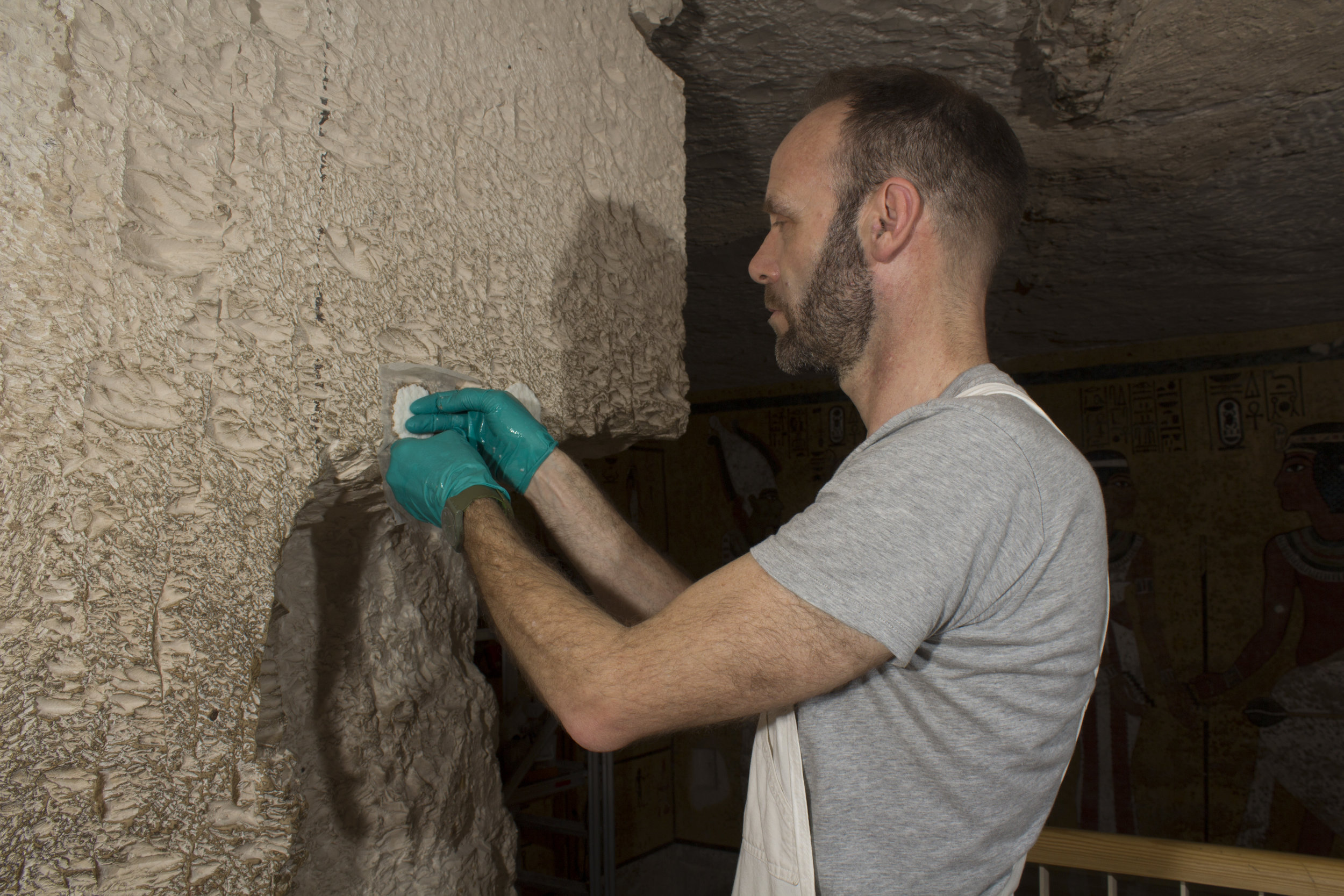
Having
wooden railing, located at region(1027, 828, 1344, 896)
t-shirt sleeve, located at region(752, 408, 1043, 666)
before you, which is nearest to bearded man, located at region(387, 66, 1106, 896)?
t-shirt sleeve, located at region(752, 408, 1043, 666)

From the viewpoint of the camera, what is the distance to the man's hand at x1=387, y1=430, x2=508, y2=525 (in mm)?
750

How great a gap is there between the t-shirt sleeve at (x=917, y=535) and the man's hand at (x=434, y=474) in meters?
0.28

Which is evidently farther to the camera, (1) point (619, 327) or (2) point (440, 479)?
(1) point (619, 327)

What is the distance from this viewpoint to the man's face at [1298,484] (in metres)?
3.11

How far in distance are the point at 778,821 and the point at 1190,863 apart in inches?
35.7

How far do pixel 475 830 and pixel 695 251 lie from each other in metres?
1.38

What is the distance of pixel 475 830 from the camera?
998mm

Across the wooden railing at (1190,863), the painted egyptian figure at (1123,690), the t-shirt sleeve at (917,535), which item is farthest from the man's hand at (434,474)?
the painted egyptian figure at (1123,690)

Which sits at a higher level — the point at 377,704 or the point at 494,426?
the point at 494,426

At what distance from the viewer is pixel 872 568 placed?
596mm

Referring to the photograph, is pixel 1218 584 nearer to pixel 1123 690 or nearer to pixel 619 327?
pixel 1123 690

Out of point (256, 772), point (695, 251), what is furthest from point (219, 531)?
point (695, 251)

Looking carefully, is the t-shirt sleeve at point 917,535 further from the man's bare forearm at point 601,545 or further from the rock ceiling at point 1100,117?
the rock ceiling at point 1100,117

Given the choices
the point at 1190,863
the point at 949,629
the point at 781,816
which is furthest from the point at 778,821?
the point at 1190,863
